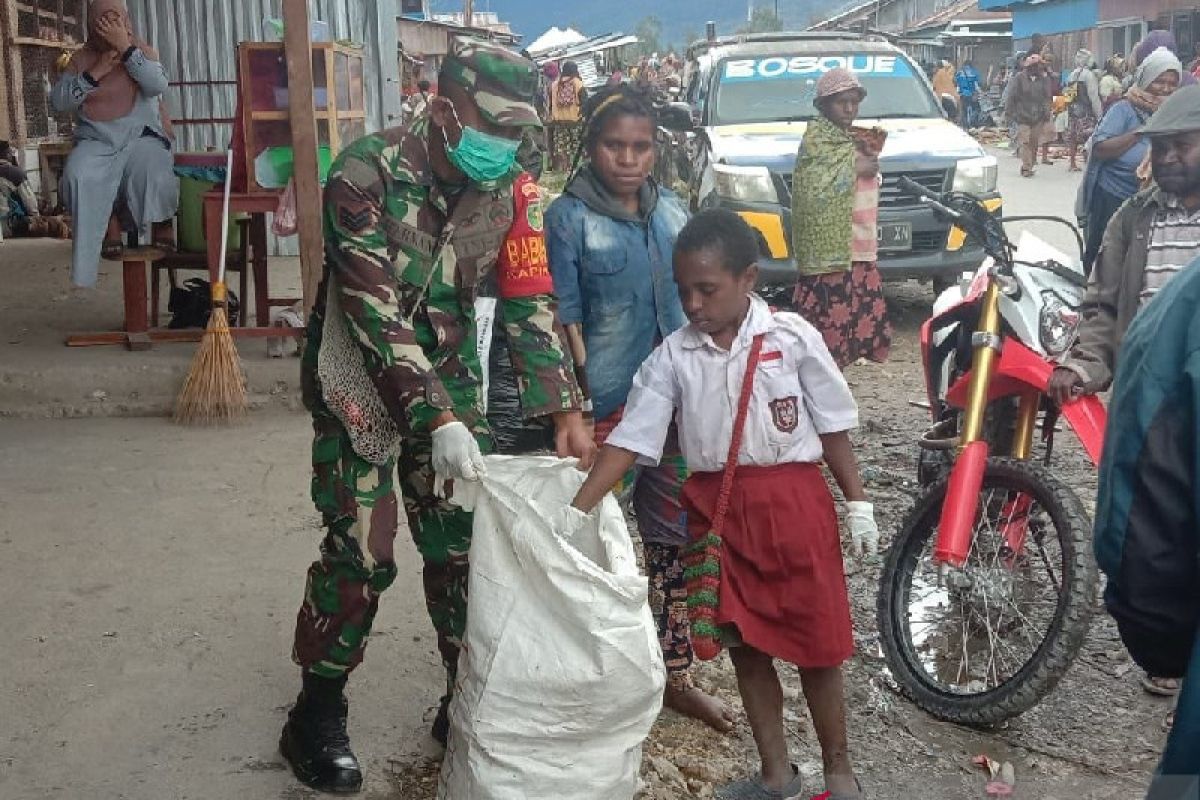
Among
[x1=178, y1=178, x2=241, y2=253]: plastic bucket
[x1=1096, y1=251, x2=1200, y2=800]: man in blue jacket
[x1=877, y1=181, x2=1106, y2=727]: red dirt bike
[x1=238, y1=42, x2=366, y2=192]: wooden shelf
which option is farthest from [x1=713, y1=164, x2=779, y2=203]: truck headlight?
[x1=1096, y1=251, x2=1200, y2=800]: man in blue jacket

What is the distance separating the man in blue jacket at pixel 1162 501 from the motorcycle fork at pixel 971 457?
2197 millimetres

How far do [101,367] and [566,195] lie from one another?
356 cm

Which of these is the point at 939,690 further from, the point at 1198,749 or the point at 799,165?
the point at 799,165

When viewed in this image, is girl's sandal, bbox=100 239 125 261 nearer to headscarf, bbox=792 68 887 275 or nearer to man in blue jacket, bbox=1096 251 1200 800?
headscarf, bbox=792 68 887 275

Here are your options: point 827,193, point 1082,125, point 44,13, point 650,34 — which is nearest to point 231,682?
point 827,193

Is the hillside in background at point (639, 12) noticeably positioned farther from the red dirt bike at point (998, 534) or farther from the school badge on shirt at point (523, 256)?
the school badge on shirt at point (523, 256)

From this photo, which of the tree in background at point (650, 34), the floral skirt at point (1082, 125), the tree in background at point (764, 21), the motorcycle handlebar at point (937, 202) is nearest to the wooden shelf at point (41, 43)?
the motorcycle handlebar at point (937, 202)

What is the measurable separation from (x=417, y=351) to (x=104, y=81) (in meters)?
4.72

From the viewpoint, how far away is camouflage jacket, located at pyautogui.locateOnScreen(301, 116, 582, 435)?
319cm

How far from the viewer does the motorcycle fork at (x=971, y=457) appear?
4098 mm

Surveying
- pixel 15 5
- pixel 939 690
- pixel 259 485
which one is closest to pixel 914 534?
pixel 939 690

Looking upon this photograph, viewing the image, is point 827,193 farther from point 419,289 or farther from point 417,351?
point 417,351

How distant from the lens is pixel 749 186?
32.0 ft

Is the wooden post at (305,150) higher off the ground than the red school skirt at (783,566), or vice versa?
the wooden post at (305,150)
